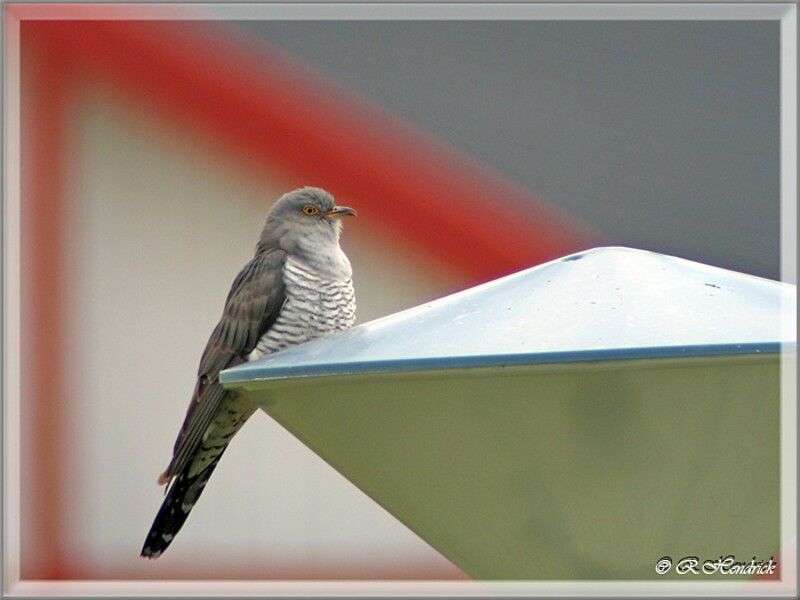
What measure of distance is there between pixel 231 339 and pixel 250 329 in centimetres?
7

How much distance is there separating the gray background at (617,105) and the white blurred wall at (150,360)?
49 cm

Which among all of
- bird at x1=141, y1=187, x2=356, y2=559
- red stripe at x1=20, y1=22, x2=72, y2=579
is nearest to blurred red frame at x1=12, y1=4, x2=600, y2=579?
red stripe at x1=20, y1=22, x2=72, y2=579

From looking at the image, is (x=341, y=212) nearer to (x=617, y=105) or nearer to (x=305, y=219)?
A: (x=305, y=219)

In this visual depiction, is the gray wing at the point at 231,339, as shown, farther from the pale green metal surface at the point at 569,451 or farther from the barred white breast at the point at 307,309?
the pale green metal surface at the point at 569,451

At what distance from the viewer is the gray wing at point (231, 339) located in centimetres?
348

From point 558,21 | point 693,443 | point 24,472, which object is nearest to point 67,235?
point 24,472

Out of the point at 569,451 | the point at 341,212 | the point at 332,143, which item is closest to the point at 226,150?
the point at 332,143

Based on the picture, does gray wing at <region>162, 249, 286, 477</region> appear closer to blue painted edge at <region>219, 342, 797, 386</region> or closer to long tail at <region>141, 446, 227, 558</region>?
long tail at <region>141, 446, 227, 558</region>

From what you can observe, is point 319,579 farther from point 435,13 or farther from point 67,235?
point 435,13

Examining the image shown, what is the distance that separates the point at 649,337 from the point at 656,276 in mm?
373

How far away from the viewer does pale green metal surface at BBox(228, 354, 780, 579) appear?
1915 millimetres

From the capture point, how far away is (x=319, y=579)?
292cm

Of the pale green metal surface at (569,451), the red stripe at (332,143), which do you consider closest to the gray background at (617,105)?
the red stripe at (332,143)

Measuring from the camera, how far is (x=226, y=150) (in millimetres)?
3477
